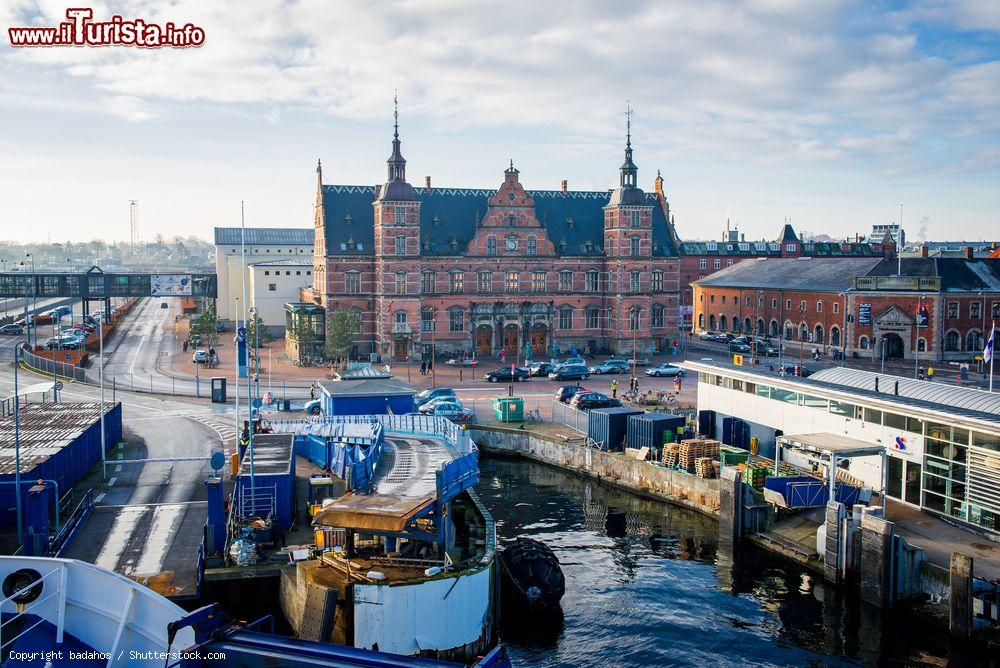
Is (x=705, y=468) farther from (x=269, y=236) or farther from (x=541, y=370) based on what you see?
(x=269, y=236)

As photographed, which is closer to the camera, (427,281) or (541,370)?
(541,370)

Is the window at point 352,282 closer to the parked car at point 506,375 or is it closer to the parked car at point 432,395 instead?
the parked car at point 506,375

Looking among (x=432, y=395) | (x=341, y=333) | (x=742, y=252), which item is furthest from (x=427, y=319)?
(x=742, y=252)

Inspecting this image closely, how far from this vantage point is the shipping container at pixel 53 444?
93.7ft

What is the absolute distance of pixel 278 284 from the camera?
95.1 metres

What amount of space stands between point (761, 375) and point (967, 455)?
12333 mm

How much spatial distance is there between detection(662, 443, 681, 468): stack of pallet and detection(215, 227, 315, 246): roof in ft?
273

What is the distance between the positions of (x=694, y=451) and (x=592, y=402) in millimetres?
12600

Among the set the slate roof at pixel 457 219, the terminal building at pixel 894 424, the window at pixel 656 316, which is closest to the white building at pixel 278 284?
the slate roof at pixel 457 219

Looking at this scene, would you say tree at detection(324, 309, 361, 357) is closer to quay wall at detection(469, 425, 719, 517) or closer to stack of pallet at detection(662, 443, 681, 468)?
quay wall at detection(469, 425, 719, 517)

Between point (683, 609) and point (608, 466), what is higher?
point (608, 466)

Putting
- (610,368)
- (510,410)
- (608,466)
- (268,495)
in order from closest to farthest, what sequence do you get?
(268,495) < (608,466) < (510,410) < (610,368)

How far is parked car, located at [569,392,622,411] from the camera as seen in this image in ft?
171

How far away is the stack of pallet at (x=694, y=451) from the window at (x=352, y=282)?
42311 mm
